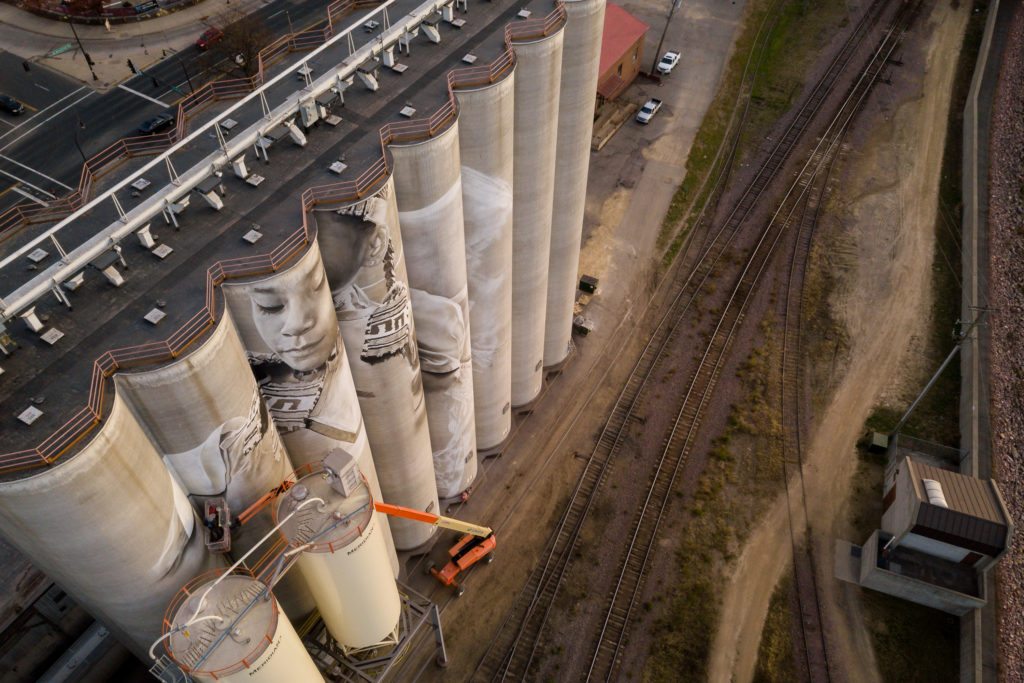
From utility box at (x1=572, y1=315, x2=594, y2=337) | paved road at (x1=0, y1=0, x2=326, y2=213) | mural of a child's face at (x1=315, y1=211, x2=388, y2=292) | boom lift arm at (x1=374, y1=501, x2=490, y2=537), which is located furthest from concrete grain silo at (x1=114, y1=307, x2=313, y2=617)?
paved road at (x1=0, y1=0, x2=326, y2=213)

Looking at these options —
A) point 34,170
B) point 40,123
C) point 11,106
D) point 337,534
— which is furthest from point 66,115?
point 337,534

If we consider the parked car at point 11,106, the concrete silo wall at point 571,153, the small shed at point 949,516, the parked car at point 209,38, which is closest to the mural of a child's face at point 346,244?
the concrete silo wall at point 571,153

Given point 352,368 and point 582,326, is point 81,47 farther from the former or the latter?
point 352,368

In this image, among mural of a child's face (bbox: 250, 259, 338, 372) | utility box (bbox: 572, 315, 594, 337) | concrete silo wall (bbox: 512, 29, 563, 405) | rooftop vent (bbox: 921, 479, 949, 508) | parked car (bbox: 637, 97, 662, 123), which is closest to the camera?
mural of a child's face (bbox: 250, 259, 338, 372)

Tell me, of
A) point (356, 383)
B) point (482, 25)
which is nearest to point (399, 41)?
point (482, 25)

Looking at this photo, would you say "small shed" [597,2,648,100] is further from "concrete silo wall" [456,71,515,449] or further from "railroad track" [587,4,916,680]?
"concrete silo wall" [456,71,515,449]

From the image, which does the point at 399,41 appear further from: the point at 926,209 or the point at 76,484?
the point at 926,209
